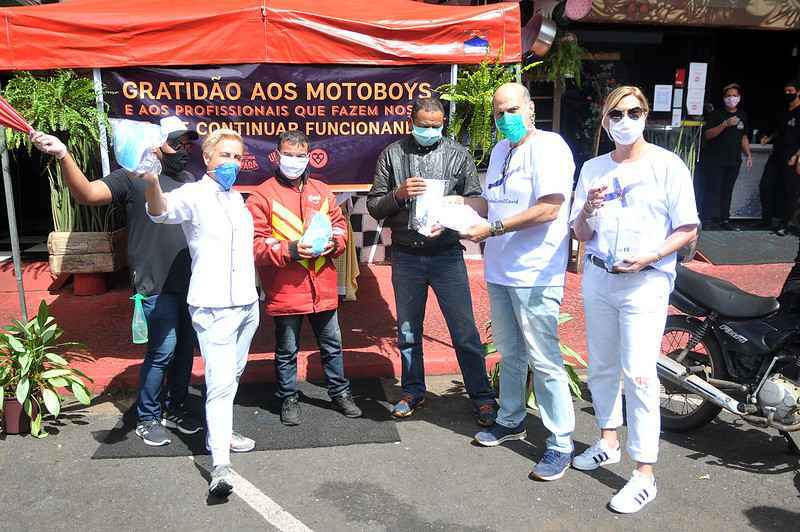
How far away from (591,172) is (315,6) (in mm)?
2701

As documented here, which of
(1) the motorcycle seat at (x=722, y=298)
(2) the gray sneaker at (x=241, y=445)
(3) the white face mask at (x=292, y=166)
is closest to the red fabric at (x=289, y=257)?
(3) the white face mask at (x=292, y=166)

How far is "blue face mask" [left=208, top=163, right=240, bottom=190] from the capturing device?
371cm

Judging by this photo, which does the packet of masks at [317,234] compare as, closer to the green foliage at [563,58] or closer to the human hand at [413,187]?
the human hand at [413,187]

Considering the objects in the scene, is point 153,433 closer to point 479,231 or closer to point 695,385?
point 479,231

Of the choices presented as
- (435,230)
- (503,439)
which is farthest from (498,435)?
(435,230)

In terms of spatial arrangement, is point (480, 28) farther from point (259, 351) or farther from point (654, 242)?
point (259, 351)

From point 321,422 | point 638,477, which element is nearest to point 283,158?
point 321,422

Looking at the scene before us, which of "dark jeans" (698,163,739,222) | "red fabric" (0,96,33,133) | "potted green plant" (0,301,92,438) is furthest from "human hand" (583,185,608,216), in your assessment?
"dark jeans" (698,163,739,222)

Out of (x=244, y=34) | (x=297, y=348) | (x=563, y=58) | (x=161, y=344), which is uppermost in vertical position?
(x=563, y=58)

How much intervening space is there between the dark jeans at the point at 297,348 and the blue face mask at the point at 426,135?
1191 millimetres

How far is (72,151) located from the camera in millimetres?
6020

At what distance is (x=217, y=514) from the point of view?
11.8ft

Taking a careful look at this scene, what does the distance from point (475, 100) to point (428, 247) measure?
53.0 inches

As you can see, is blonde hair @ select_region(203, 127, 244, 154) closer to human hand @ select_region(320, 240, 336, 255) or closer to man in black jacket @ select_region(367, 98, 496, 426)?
human hand @ select_region(320, 240, 336, 255)
